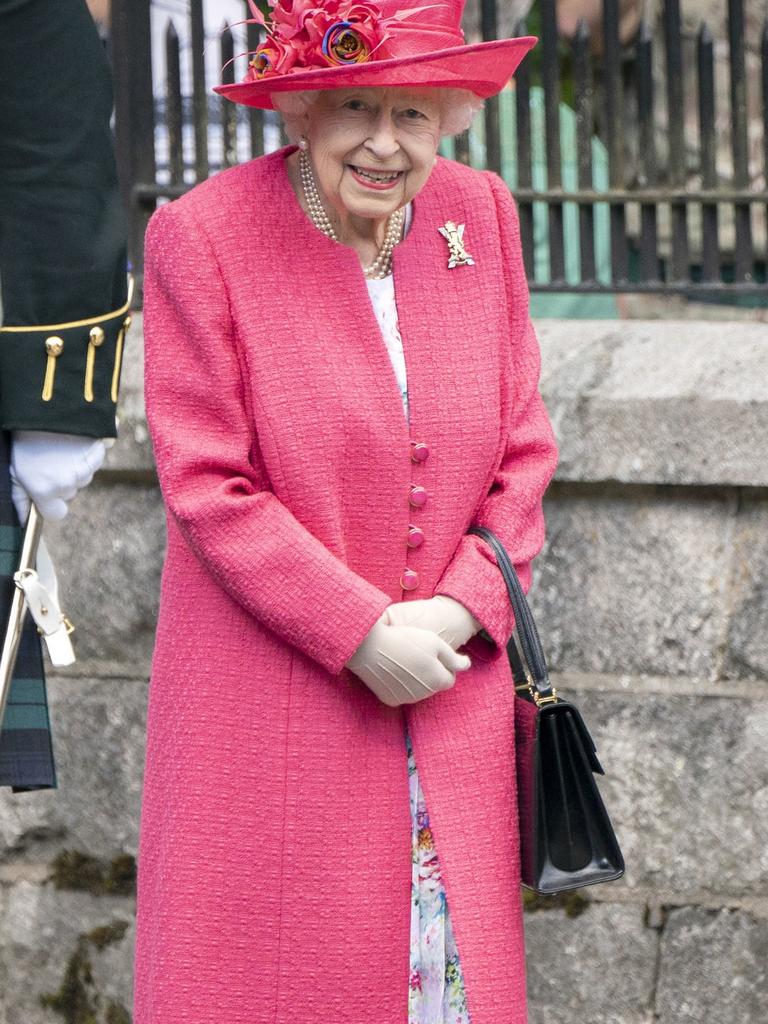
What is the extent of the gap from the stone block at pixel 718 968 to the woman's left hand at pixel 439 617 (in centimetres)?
118

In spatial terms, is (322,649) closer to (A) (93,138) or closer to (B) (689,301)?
(A) (93,138)

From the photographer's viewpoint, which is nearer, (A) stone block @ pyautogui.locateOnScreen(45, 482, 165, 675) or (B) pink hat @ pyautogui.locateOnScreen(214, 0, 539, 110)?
(B) pink hat @ pyautogui.locateOnScreen(214, 0, 539, 110)

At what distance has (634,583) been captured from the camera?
3328 mm

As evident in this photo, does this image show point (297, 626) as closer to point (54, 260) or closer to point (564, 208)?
point (54, 260)

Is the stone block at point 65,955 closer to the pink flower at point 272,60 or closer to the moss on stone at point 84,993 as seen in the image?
the moss on stone at point 84,993

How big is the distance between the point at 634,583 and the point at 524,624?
0.82 metres

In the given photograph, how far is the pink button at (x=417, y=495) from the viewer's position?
251 cm

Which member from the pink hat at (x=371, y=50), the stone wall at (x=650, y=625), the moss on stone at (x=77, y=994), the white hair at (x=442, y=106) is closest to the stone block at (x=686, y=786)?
the stone wall at (x=650, y=625)

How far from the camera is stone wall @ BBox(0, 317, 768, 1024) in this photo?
3.26 m

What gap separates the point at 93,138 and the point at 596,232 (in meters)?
1.65

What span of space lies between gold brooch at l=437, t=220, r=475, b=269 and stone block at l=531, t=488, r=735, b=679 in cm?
83

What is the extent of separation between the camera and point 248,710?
8.17 ft

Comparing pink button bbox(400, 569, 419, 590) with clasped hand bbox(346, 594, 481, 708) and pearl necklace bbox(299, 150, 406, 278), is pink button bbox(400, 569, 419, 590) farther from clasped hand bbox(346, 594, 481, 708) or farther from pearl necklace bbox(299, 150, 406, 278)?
pearl necklace bbox(299, 150, 406, 278)

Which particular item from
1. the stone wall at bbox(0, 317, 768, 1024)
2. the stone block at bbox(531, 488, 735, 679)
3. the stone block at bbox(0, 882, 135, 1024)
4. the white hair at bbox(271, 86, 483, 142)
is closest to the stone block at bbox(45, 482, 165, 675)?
the stone wall at bbox(0, 317, 768, 1024)
